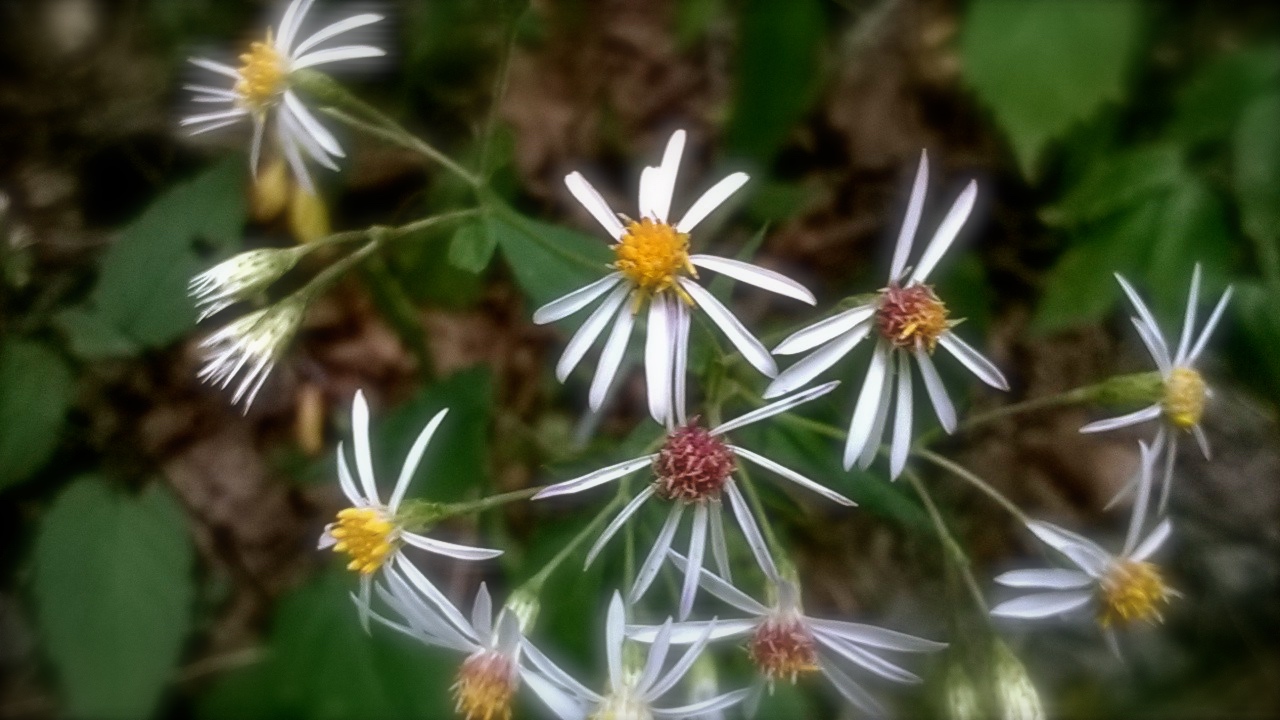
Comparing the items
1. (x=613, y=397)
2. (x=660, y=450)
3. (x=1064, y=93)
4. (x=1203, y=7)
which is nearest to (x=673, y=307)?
(x=660, y=450)

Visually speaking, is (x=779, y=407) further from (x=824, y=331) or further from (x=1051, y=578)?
(x=1051, y=578)

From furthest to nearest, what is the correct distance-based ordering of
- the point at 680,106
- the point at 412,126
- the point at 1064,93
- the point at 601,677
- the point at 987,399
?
the point at 680,106 < the point at 412,126 < the point at 987,399 < the point at 1064,93 < the point at 601,677

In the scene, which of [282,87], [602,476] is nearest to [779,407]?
[602,476]

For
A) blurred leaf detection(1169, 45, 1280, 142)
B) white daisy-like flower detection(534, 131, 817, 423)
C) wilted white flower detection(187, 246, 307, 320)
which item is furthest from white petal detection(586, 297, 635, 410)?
blurred leaf detection(1169, 45, 1280, 142)

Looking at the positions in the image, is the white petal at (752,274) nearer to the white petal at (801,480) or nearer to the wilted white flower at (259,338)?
the white petal at (801,480)

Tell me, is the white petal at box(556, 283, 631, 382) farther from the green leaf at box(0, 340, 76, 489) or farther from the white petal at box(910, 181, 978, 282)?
the green leaf at box(0, 340, 76, 489)

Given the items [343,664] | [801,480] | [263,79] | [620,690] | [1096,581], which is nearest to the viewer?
[801,480]

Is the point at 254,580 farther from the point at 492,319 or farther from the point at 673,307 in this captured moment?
the point at 673,307
